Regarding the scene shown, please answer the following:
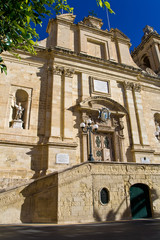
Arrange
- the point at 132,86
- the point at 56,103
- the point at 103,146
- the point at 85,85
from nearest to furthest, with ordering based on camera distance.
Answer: the point at 56,103 → the point at 103,146 → the point at 85,85 → the point at 132,86

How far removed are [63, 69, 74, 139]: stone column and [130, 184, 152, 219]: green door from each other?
223 inches

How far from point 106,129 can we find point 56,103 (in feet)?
14.3

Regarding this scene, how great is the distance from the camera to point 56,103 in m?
13.6

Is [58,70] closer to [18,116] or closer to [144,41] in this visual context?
[18,116]

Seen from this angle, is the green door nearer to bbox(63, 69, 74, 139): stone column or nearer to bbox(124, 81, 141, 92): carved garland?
bbox(63, 69, 74, 139): stone column

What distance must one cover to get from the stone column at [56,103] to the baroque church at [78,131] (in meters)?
0.08

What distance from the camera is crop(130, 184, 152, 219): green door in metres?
8.35

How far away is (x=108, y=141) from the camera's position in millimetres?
14398

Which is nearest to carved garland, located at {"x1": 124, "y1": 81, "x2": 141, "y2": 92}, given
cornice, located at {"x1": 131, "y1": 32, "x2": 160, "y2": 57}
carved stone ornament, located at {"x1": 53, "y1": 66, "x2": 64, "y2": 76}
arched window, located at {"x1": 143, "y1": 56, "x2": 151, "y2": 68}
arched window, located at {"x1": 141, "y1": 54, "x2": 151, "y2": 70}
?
carved stone ornament, located at {"x1": 53, "y1": 66, "x2": 64, "y2": 76}

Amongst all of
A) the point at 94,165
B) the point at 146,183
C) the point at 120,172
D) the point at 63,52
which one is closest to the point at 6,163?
the point at 94,165

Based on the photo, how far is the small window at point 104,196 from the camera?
7887 millimetres

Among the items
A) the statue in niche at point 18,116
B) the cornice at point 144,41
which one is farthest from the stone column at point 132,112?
the cornice at point 144,41

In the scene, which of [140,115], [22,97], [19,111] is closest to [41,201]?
[19,111]

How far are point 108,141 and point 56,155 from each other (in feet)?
15.1
